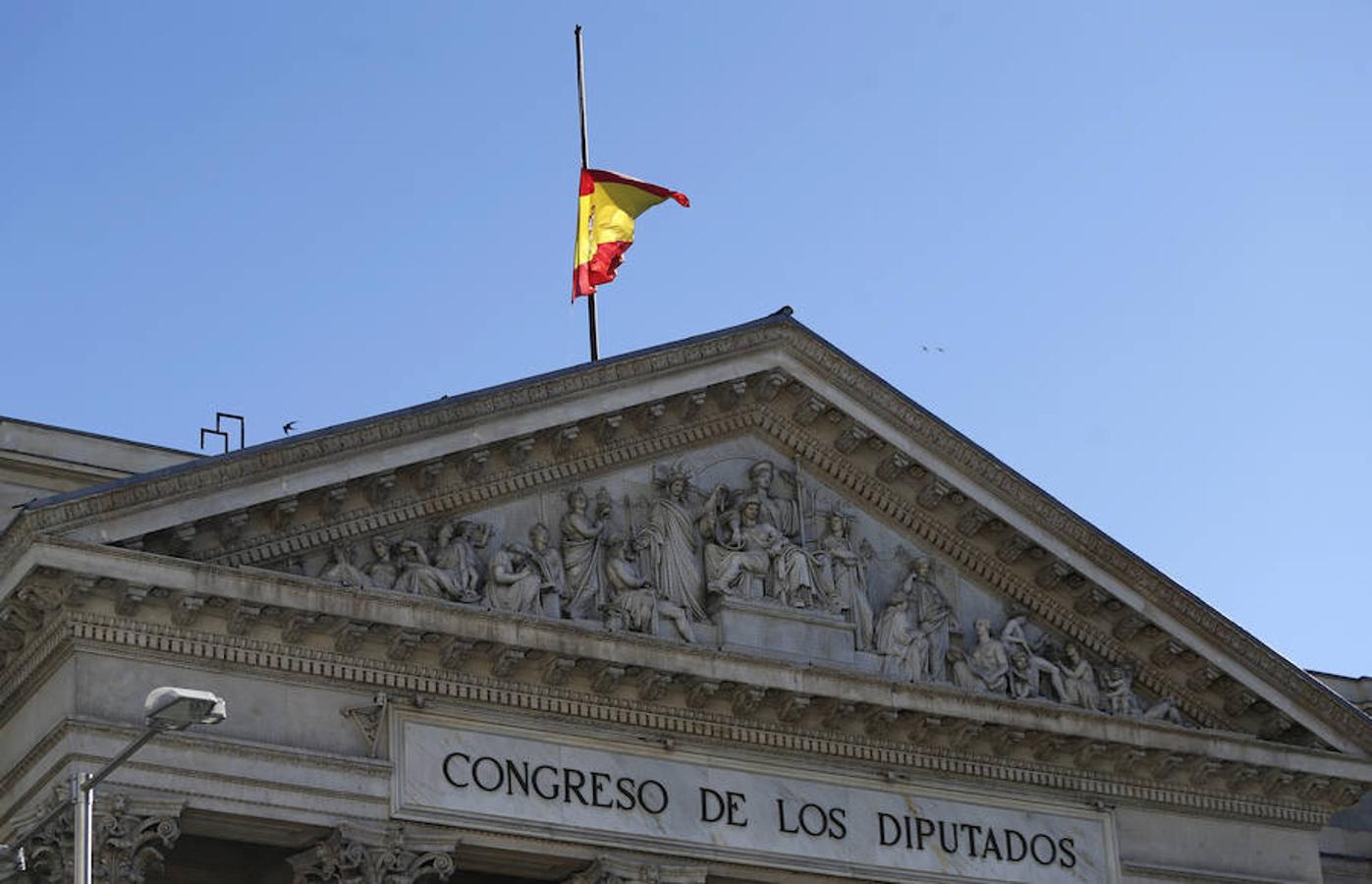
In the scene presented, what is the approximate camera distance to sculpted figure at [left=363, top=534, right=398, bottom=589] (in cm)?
3070

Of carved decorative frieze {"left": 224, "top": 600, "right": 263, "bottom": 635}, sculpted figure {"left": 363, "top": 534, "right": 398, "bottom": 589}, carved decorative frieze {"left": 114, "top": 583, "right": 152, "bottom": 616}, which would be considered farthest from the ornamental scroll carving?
carved decorative frieze {"left": 114, "top": 583, "right": 152, "bottom": 616}

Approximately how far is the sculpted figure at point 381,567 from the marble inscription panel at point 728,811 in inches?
61.2

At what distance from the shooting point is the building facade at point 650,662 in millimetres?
29016

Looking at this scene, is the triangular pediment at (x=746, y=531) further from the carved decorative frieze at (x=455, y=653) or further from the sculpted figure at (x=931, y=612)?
the carved decorative frieze at (x=455, y=653)

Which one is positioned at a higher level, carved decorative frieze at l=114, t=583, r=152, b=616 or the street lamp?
carved decorative frieze at l=114, t=583, r=152, b=616

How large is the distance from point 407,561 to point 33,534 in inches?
A: 179

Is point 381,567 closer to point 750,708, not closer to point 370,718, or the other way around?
point 370,718

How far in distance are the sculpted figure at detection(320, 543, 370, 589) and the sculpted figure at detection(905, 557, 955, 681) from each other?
7.33 metres

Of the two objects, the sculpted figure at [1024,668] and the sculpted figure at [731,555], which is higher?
the sculpted figure at [731,555]

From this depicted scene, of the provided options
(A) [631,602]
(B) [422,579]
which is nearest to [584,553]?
(A) [631,602]

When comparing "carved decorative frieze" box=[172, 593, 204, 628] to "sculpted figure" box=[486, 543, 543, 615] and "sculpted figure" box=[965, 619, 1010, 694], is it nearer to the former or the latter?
"sculpted figure" box=[486, 543, 543, 615]

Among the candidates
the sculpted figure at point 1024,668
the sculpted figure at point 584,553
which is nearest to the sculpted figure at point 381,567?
the sculpted figure at point 584,553

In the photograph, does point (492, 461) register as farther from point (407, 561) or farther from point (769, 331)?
point (769, 331)

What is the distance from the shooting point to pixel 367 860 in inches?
1155
